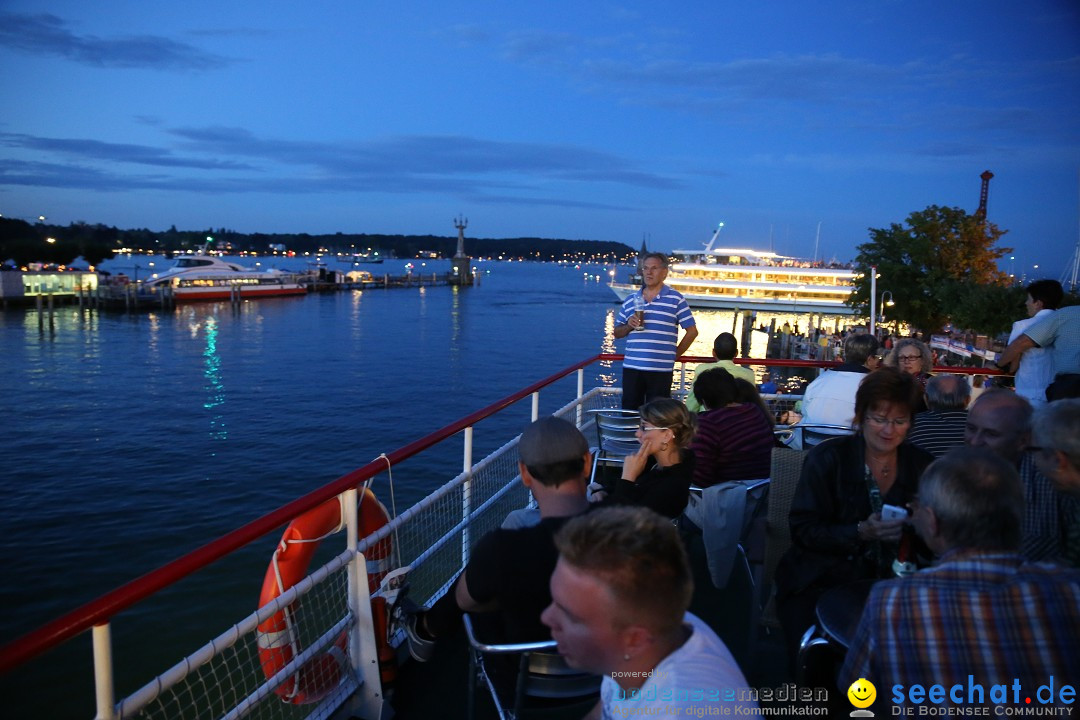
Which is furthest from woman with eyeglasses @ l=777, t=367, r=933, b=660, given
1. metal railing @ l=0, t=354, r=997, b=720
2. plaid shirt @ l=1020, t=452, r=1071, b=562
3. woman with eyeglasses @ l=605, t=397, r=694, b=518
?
metal railing @ l=0, t=354, r=997, b=720

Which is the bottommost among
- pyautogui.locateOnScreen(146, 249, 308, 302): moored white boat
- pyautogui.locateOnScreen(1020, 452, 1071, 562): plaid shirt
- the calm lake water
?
the calm lake water

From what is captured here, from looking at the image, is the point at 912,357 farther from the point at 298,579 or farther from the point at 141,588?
the point at 141,588

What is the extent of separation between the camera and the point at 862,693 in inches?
64.3

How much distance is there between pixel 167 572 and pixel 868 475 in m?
2.22

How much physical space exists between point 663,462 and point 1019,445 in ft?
4.35

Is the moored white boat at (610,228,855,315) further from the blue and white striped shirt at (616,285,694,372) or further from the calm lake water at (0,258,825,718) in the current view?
the blue and white striped shirt at (616,285,694,372)

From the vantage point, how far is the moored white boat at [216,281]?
6550 cm

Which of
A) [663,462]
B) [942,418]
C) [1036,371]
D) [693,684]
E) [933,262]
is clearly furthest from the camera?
[933,262]

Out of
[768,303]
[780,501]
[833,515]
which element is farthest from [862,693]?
[768,303]

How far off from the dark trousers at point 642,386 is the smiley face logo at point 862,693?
3.76 m

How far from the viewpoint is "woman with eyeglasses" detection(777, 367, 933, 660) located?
241 cm

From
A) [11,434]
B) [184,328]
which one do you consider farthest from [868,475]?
[184,328]

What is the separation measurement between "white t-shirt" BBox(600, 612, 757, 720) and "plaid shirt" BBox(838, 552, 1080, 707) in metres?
0.44

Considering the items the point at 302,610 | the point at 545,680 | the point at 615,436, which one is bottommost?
the point at 302,610
